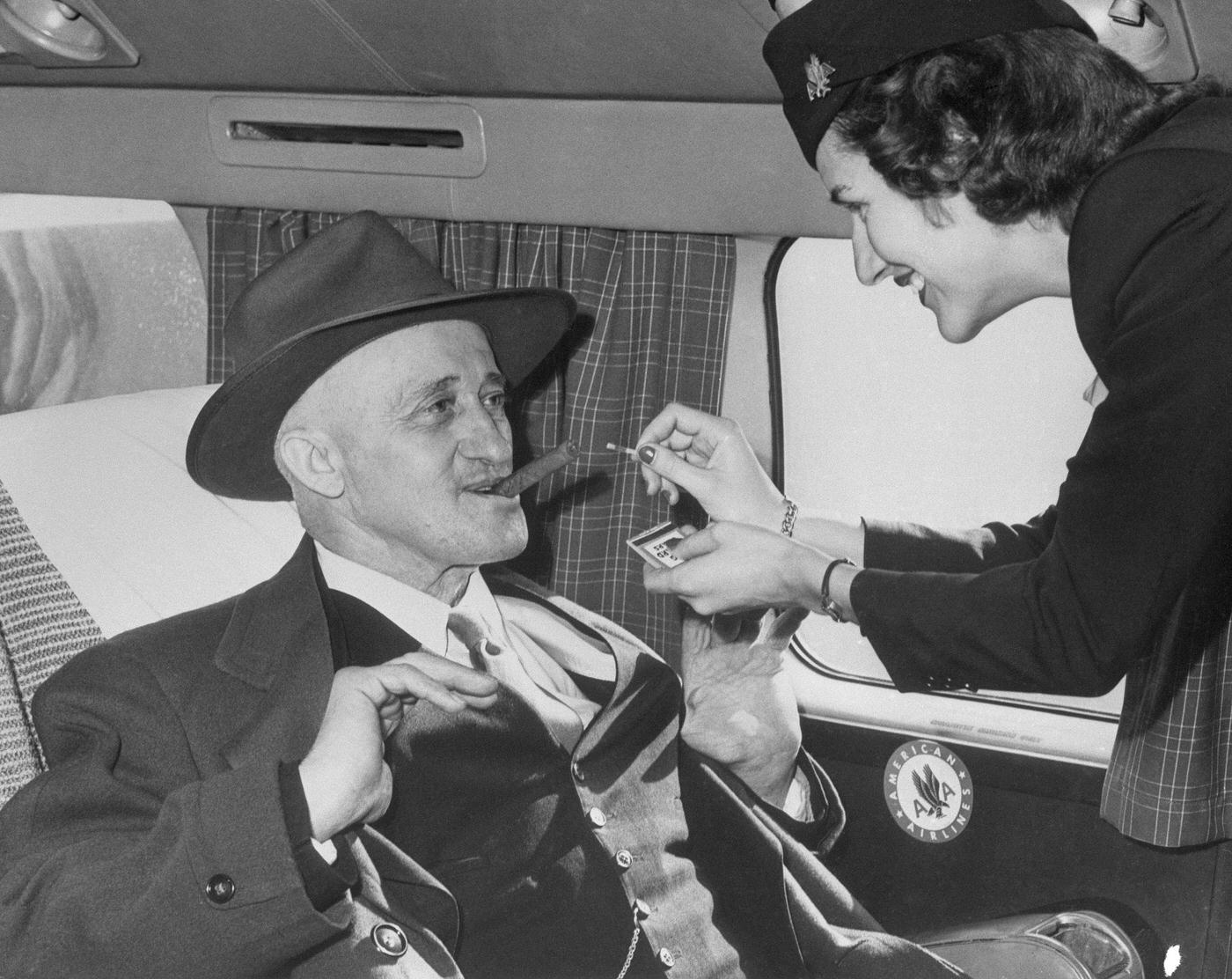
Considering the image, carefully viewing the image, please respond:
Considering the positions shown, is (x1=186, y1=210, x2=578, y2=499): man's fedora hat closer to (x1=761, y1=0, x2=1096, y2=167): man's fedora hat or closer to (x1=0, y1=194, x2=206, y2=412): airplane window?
(x1=0, y1=194, x2=206, y2=412): airplane window

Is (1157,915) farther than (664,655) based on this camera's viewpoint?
No

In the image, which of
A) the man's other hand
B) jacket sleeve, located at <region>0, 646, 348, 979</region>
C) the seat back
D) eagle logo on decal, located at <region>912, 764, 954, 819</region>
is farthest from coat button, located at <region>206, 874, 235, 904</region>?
eagle logo on decal, located at <region>912, 764, 954, 819</region>

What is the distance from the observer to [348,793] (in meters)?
1.34

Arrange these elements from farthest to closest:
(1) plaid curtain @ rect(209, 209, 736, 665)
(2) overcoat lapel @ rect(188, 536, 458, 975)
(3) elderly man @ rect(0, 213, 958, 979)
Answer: (1) plaid curtain @ rect(209, 209, 736, 665)
(2) overcoat lapel @ rect(188, 536, 458, 975)
(3) elderly man @ rect(0, 213, 958, 979)

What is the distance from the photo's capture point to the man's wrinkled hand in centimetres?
161

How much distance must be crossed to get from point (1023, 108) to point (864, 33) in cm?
17

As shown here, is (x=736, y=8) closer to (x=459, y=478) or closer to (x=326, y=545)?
(x=459, y=478)

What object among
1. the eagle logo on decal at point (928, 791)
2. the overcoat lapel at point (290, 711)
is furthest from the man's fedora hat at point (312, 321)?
the eagle logo on decal at point (928, 791)

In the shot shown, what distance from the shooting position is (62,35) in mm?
1798

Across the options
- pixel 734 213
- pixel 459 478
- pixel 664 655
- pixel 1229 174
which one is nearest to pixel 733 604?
pixel 664 655

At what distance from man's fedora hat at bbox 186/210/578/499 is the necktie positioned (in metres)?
0.28

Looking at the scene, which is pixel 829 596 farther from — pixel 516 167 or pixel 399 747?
pixel 516 167

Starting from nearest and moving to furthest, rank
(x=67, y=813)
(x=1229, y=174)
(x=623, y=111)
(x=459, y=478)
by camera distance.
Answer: (x=1229, y=174), (x=67, y=813), (x=459, y=478), (x=623, y=111)

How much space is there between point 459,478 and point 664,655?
1.21ft
